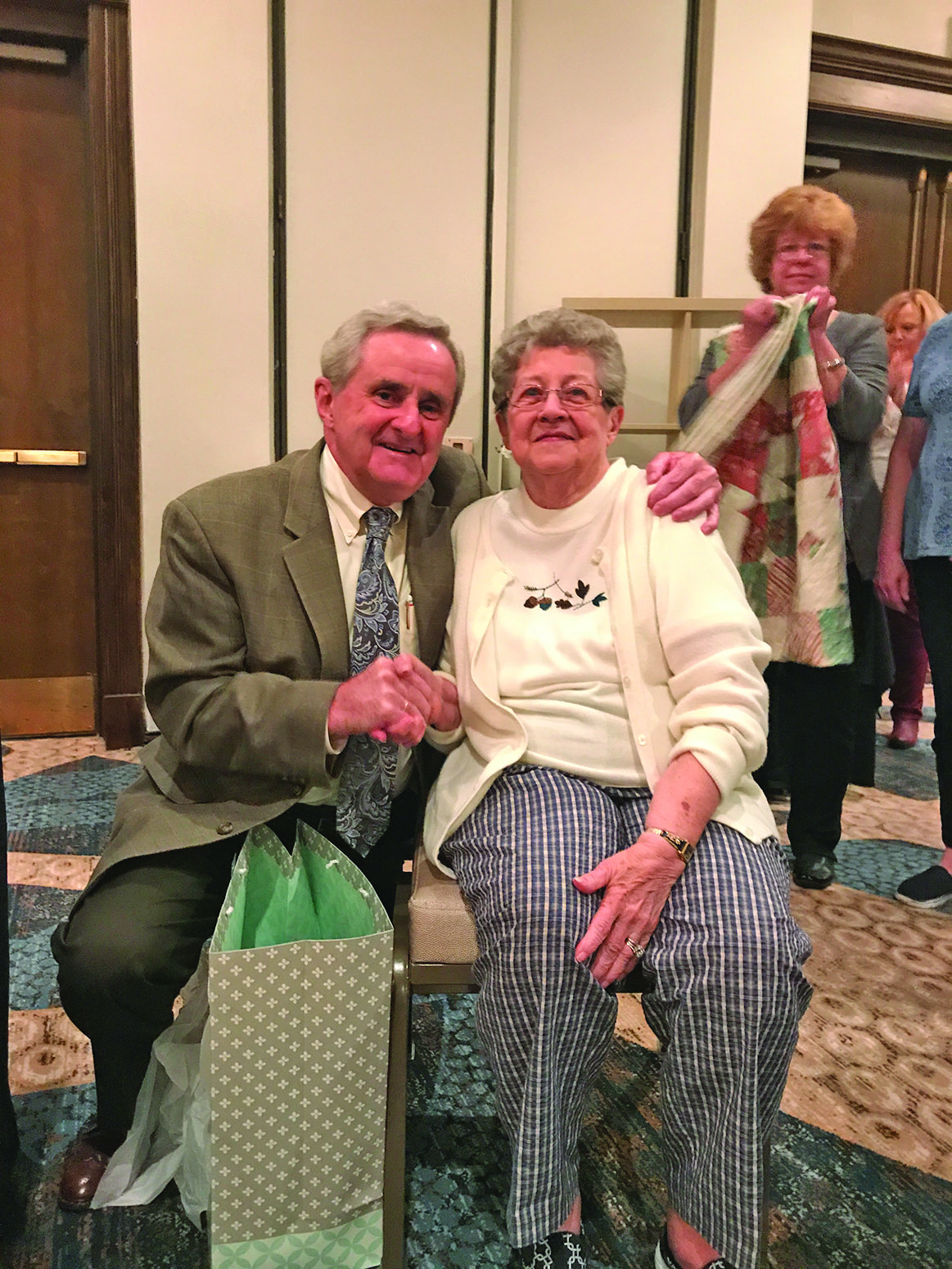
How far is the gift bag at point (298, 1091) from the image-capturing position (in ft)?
3.22

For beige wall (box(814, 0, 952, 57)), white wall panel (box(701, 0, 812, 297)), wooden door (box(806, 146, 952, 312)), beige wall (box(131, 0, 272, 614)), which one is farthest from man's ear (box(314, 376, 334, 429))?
beige wall (box(814, 0, 952, 57))

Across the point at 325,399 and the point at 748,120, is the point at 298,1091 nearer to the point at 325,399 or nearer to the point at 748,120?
the point at 325,399

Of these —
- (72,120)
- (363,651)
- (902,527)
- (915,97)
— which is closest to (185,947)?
(363,651)

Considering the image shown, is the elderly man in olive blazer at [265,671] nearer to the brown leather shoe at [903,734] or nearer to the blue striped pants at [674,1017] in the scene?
the blue striped pants at [674,1017]

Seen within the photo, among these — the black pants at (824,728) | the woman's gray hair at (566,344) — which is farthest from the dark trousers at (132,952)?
the black pants at (824,728)

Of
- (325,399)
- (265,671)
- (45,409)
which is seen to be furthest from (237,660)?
(45,409)

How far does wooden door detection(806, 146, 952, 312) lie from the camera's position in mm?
3830

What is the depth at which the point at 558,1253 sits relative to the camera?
40.4 inches

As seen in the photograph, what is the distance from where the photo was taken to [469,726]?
4.25ft

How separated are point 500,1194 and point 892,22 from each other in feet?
14.7

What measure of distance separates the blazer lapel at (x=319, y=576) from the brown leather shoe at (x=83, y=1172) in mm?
730

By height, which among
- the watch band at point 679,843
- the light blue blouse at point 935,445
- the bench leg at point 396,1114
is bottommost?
the bench leg at point 396,1114

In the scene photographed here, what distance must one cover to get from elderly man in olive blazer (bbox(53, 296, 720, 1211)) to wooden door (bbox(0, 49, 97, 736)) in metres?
2.17

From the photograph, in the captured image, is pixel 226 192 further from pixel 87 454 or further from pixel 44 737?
pixel 44 737
